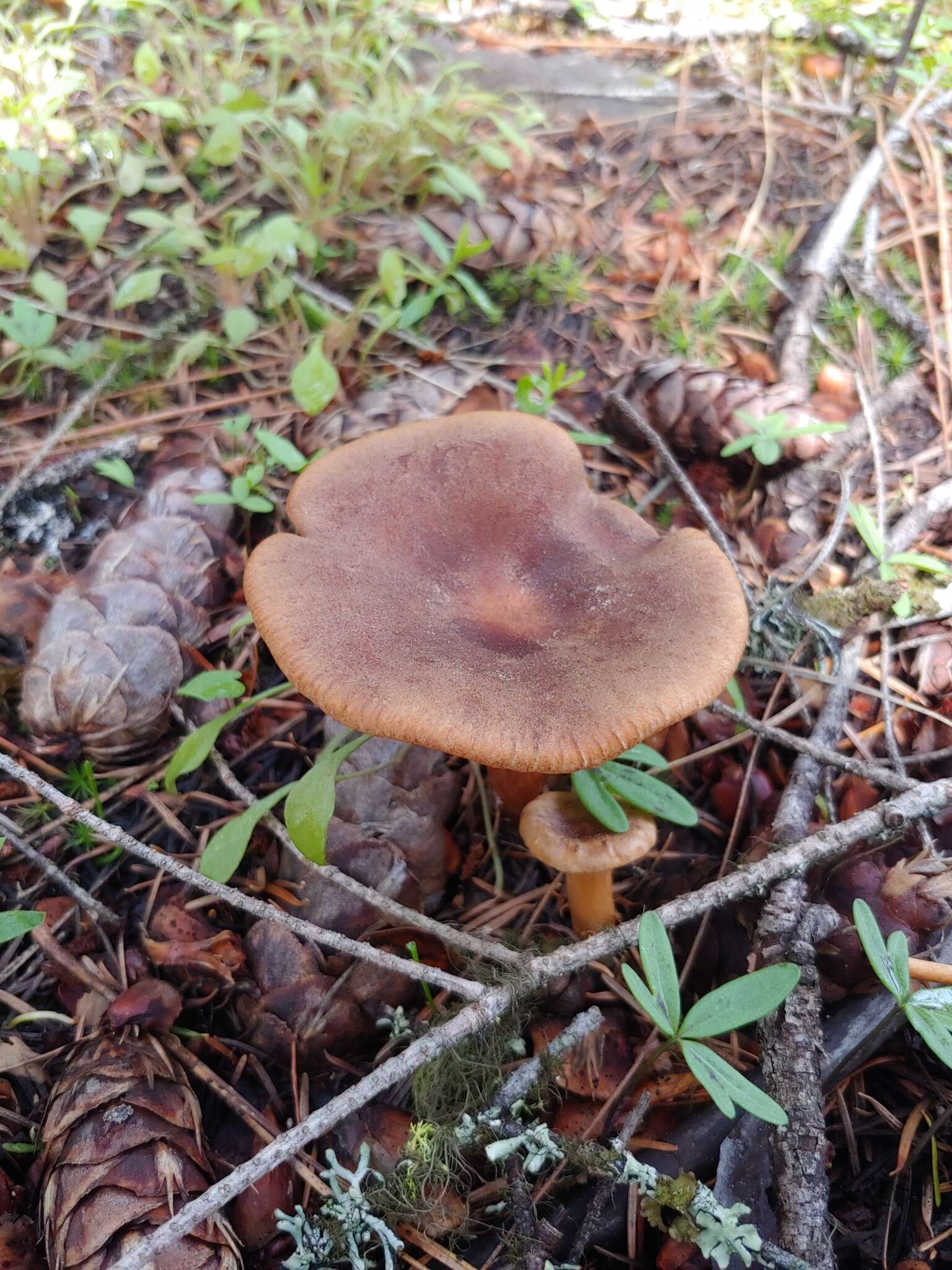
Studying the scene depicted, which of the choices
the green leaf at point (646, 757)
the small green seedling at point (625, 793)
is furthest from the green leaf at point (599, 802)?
the green leaf at point (646, 757)

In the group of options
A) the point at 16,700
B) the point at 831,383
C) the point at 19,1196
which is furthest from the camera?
the point at 831,383

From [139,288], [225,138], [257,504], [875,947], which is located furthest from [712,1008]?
[225,138]

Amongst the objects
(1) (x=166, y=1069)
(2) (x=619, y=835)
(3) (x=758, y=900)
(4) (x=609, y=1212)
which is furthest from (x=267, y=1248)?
(3) (x=758, y=900)

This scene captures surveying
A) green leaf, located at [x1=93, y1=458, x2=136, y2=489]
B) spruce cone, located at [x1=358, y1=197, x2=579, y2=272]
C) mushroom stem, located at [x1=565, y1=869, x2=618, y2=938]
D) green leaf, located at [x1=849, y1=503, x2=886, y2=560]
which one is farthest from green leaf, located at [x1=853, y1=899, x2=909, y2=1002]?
spruce cone, located at [x1=358, y1=197, x2=579, y2=272]

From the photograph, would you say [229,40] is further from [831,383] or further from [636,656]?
[636,656]

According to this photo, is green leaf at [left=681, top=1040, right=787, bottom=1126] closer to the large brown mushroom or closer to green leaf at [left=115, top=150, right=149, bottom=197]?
the large brown mushroom

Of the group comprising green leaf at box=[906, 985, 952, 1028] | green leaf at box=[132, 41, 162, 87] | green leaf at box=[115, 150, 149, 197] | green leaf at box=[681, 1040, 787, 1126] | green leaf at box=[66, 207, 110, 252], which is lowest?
green leaf at box=[681, 1040, 787, 1126]
